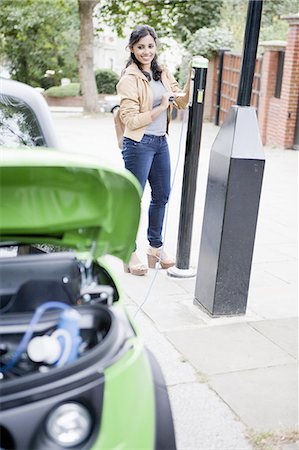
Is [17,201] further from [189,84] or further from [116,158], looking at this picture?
[116,158]

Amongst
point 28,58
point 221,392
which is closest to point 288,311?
point 221,392

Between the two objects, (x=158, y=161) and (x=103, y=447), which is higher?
(x=158, y=161)

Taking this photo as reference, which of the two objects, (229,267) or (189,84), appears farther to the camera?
(189,84)

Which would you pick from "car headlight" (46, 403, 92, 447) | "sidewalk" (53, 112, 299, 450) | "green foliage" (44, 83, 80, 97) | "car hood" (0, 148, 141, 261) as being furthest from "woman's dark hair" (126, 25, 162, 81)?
"green foliage" (44, 83, 80, 97)

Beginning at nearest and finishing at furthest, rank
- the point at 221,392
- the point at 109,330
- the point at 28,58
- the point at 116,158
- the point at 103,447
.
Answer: the point at 103,447 < the point at 109,330 < the point at 221,392 < the point at 116,158 < the point at 28,58

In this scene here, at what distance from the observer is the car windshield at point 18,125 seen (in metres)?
3.56

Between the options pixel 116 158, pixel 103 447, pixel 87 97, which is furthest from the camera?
pixel 87 97

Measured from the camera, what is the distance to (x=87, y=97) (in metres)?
21.3

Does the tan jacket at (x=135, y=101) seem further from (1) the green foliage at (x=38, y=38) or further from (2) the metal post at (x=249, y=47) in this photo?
(1) the green foliage at (x=38, y=38)

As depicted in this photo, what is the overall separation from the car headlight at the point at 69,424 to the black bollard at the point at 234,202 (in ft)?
8.18

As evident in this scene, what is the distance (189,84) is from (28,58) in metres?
27.2

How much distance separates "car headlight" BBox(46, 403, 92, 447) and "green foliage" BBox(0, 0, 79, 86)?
2228cm

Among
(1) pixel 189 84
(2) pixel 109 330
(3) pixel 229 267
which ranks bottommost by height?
(3) pixel 229 267

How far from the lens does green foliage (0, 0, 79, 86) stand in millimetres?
24734
